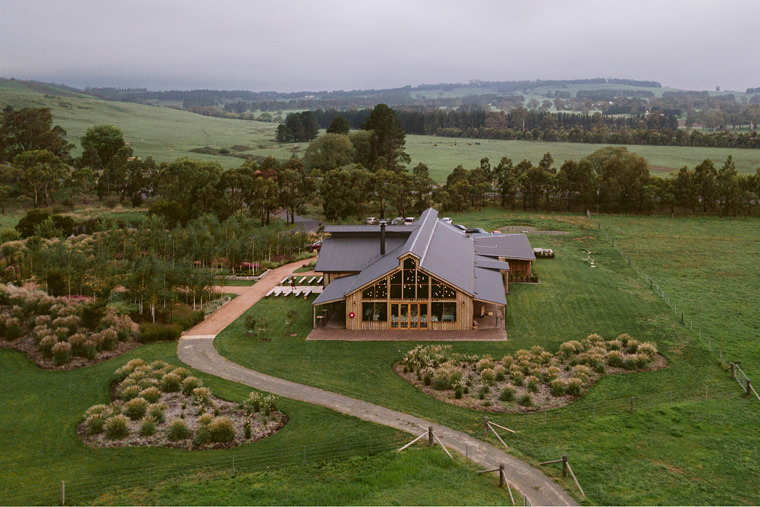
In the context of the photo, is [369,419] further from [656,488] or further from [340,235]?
[340,235]

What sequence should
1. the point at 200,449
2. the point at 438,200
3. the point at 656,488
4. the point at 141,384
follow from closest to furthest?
the point at 656,488 < the point at 200,449 < the point at 141,384 < the point at 438,200

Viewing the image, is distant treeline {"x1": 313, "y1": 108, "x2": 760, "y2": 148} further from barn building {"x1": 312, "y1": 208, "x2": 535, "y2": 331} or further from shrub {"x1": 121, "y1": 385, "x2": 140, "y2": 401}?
shrub {"x1": 121, "y1": 385, "x2": 140, "y2": 401}

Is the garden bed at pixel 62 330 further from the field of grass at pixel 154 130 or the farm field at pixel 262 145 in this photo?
the field of grass at pixel 154 130

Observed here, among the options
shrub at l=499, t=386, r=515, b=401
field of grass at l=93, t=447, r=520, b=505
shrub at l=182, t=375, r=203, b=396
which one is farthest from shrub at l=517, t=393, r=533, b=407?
shrub at l=182, t=375, r=203, b=396

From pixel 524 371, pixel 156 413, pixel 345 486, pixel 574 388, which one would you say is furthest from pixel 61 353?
pixel 574 388

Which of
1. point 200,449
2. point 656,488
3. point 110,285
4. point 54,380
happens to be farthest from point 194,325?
point 656,488

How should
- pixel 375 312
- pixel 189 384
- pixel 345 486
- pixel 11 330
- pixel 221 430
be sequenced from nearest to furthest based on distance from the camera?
pixel 345 486 → pixel 221 430 → pixel 189 384 → pixel 11 330 → pixel 375 312

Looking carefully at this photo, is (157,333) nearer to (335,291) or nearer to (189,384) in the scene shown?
(189,384)
